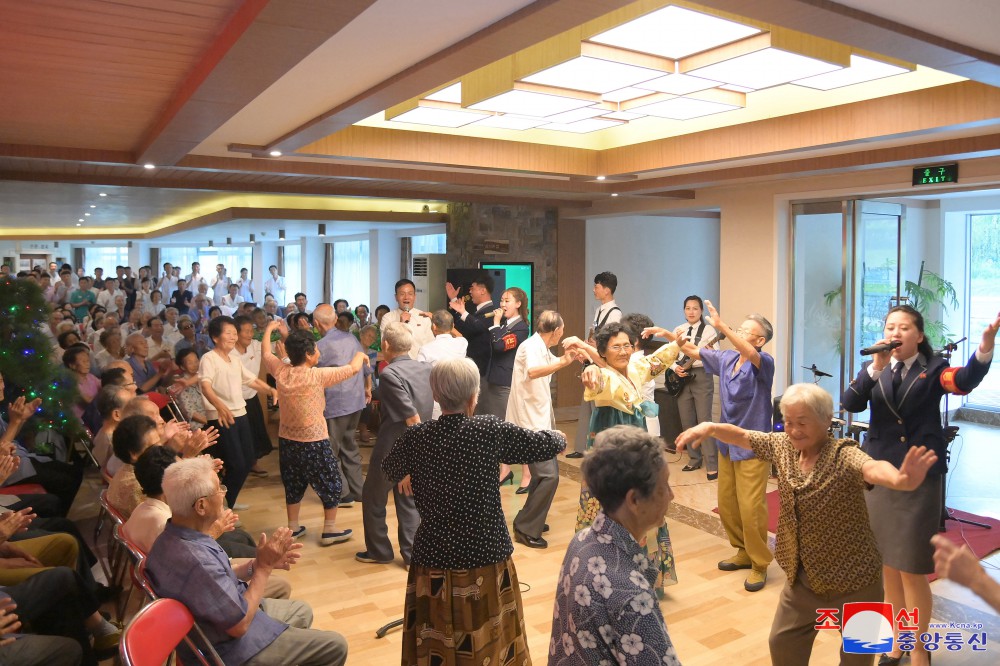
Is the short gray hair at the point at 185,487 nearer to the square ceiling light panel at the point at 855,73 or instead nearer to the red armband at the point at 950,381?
the red armband at the point at 950,381

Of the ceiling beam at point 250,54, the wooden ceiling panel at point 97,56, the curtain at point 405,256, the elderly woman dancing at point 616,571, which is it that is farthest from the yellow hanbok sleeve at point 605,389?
the curtain at point 405,256

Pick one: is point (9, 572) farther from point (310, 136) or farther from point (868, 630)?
point (868, 630)

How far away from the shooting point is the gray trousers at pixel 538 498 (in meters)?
5.21

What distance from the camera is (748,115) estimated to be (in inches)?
214

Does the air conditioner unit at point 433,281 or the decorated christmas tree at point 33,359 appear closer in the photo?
the decorated christmas tree at point 33,359

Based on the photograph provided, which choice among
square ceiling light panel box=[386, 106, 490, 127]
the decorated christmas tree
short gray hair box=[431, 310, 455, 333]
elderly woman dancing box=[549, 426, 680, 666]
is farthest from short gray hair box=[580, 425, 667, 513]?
the decorated christmas tree

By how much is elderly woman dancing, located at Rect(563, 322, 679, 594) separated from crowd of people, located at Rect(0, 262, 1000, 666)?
0.05 feet

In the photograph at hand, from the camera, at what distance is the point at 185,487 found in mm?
2572

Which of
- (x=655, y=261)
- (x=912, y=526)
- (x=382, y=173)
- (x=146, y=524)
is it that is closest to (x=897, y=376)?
(x=912, y=526)

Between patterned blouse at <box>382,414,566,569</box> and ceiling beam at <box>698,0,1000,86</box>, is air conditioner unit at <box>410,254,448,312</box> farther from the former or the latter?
ceiling beam at <box>698,0,1000,86</box>

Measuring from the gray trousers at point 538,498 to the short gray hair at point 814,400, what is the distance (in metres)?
2.66

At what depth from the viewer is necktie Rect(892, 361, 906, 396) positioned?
340 cm

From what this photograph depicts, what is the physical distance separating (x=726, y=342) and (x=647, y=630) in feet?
20.6

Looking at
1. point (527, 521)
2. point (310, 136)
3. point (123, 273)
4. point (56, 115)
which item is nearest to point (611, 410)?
point (527, 521)
